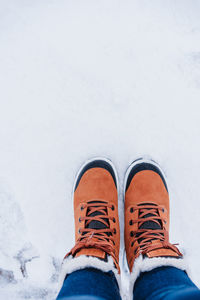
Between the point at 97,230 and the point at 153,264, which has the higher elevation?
the point at 97,230

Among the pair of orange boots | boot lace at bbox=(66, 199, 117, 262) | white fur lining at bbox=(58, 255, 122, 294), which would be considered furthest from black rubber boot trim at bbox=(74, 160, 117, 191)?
white fur lining at bbox=(58, 255, 122, 294)

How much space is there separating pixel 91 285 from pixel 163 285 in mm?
172

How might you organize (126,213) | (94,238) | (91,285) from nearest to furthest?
(91,285), (94,238), (126,213)

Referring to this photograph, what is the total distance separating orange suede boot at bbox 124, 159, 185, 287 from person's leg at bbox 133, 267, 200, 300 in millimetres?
49

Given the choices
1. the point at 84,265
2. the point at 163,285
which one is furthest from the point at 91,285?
the point at 163,285

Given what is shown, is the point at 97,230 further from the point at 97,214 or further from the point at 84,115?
the point at 84,115

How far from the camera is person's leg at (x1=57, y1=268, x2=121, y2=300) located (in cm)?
50

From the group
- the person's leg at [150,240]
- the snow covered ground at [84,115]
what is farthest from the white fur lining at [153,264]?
the snow covered ground at [84,115]

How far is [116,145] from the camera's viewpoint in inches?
32.7

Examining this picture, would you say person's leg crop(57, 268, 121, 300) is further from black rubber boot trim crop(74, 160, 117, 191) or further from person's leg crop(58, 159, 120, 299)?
black rubber boot trim crop(74, 160, 117, 191)

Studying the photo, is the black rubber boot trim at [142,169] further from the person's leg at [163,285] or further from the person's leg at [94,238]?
the person's leg at [163,285]

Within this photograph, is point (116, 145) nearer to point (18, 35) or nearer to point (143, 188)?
point (143, 188)

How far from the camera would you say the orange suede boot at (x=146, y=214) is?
0.66m

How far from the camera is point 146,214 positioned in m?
0.80
